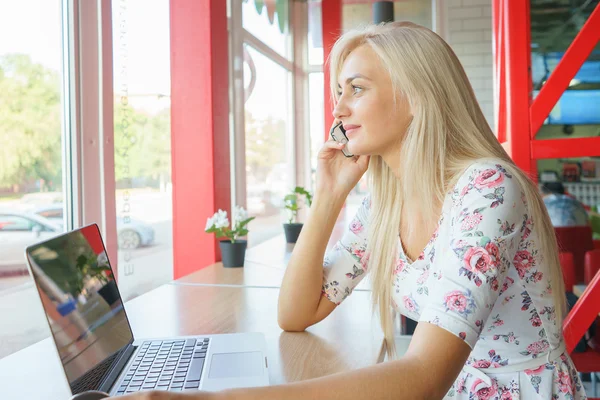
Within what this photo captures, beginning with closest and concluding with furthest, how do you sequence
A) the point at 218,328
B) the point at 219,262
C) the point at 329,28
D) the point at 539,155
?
the point at 218,328 < the point at 539,155 < the point at 219,262 < the point at 329,28

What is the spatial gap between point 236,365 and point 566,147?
1.38 m

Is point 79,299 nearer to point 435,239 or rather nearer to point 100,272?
point 100,272

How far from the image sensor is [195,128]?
2.85m

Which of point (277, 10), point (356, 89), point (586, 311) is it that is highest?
point (277, 10)

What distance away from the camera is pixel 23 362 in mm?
1298

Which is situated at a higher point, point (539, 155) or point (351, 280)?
point (539, 155)

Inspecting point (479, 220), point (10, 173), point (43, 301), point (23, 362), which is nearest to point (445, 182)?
Result: point (479, 220)

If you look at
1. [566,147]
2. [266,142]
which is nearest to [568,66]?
[566,147]

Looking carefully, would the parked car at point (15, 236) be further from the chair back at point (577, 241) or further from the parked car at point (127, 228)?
the chair back at point (577, 241)

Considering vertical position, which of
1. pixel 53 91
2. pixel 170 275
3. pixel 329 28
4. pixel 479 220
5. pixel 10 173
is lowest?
pixel 170 275

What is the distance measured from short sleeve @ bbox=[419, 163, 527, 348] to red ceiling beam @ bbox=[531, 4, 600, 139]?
3.11ft

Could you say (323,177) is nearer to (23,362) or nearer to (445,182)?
(445,182)

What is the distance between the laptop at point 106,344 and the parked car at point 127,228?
83 cm

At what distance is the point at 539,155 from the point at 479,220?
1.11m
